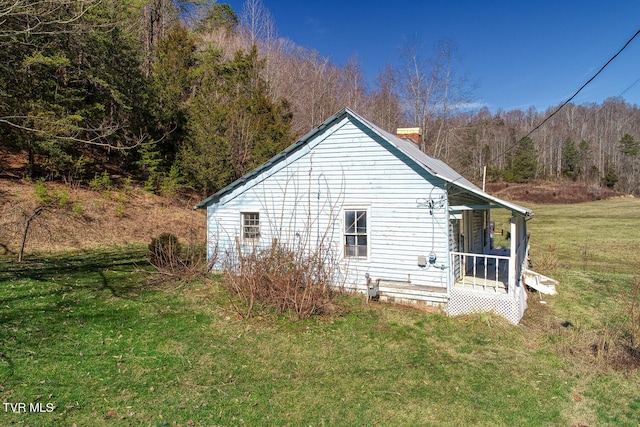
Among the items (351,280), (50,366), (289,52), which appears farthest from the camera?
(289,52)

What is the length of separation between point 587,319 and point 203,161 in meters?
19.1

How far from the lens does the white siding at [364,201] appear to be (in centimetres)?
881

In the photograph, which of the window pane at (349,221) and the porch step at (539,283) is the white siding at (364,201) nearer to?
the window pane at (349,221)

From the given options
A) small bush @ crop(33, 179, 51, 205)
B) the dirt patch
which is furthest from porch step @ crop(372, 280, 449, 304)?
small bush @ crop(33, 179, 51, 205)

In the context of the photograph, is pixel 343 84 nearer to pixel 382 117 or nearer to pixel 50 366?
pixel 382 117

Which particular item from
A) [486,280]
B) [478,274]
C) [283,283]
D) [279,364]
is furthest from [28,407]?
[478,274]

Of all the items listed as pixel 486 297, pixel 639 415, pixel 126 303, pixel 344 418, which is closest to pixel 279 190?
pixel 126 303

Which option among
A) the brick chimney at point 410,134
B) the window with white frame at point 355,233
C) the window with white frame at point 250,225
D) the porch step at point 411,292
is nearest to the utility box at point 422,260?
the porch step at point 411,292

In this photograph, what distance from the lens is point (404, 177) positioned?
909 centimetres

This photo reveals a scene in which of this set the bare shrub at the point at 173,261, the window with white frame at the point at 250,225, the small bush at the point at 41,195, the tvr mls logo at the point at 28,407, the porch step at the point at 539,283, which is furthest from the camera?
the small bush at the point at 41,195

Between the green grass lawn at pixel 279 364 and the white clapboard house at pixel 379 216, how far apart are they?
2.13ft

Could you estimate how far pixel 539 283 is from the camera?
36.8 feet

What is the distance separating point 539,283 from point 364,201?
259 inches

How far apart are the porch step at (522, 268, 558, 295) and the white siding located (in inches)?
172
